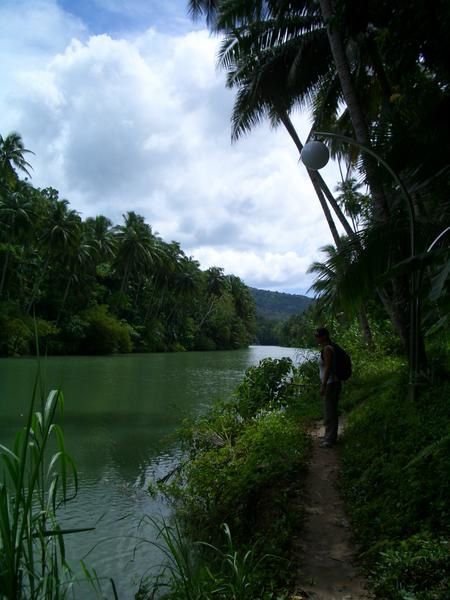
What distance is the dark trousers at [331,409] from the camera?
20.5 feet

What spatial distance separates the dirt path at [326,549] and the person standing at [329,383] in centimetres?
93

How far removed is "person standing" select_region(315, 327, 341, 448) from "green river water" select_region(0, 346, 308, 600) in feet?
7.57

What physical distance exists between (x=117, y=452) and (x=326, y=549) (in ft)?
17.2

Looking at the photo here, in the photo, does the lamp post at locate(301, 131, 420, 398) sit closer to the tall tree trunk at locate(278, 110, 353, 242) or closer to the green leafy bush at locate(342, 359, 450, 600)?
the green leafy bush at locate(342, 359, 450, 600)

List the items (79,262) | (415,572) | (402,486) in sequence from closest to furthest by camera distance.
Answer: (415,572)
(402,486)
(79,262)

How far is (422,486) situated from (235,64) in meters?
12.9

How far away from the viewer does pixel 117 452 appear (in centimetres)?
821

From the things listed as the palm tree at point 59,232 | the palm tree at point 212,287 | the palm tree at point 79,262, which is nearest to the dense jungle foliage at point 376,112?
the palm tree at point 59,232

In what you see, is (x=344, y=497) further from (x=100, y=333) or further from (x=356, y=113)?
(x=100, y=333)

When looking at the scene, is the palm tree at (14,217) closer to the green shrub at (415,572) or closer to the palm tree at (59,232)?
the palm tree at (59,232)

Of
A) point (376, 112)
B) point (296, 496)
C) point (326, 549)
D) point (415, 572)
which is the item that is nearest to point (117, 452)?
point (296, 496)

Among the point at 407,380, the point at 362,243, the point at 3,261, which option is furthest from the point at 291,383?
the point at 3,261

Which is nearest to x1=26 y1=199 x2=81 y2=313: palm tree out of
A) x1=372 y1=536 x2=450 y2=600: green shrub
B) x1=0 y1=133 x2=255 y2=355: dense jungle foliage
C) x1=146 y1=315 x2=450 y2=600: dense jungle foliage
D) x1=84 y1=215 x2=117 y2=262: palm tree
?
x1=0 y1=133 x2=255 y2=355: dense jungle foliage

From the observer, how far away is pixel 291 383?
10.8m
